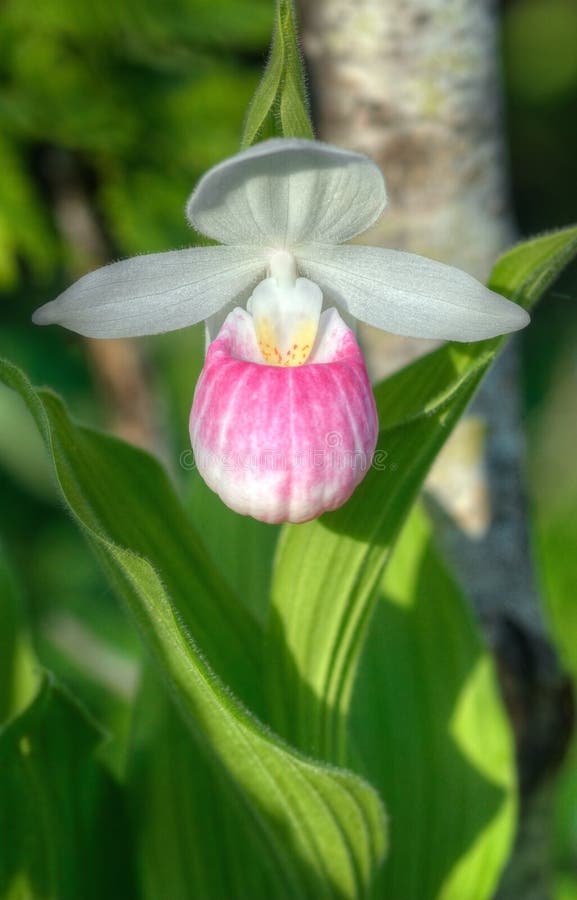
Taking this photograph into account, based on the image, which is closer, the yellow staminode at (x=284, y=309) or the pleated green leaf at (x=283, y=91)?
the pleated green leaf at (x=283, y=91)

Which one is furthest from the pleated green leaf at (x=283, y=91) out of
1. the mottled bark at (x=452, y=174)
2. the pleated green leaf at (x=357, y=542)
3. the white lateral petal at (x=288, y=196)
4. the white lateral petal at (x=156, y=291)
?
the mottled bark at (x=452, y=174)

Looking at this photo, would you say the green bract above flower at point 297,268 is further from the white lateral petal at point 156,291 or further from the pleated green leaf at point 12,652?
the pleated green leaf at point 12,652

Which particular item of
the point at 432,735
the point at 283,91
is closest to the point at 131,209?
the point at 283,91

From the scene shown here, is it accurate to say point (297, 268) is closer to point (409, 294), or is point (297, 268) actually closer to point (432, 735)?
point (409, 294)

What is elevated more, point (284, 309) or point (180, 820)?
point (284, 309)

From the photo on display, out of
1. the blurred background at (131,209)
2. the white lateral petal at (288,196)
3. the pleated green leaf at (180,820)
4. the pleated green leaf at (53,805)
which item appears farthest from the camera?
the blurred background at (131,209)

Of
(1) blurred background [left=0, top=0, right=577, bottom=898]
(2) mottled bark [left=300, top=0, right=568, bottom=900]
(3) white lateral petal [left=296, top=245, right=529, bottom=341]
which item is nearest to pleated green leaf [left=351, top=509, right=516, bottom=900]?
(2) mottled bark [left=300, top=0, right=568, bottom=900]

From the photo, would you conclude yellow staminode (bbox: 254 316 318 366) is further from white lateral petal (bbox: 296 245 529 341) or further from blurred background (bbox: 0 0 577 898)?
blurred background (bbox: 0 0 577 898)
